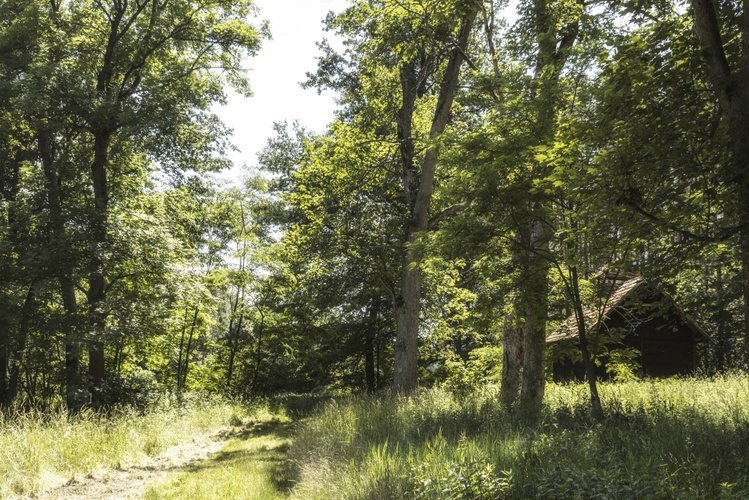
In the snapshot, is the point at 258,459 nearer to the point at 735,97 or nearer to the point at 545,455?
the point at 545,455

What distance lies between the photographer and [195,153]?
60.2 ft

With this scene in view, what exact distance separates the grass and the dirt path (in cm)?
29

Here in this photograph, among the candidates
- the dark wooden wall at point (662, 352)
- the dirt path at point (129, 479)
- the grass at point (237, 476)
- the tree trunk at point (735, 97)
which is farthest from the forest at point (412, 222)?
the dark wooden wall at point (662, 352)

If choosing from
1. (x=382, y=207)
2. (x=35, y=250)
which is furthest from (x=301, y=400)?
(x=35, y=250)

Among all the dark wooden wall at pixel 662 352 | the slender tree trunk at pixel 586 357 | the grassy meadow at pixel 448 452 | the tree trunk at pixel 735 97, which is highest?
the tree trunk at pixel 735 97

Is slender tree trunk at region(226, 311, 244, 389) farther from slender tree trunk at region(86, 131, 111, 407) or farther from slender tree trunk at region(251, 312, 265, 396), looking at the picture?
slender tree trunk at region(86, 131, 111, 407)

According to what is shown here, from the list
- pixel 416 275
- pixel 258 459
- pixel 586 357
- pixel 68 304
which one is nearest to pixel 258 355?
pixel 68 304

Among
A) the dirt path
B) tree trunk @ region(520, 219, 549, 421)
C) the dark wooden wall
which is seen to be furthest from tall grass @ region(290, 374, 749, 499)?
the dark wooden wall

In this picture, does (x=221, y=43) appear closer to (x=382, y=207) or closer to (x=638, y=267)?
(x=382, y=207)

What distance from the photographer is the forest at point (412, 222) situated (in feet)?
19.4

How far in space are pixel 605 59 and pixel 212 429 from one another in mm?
13851

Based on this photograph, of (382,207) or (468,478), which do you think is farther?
(382,207)

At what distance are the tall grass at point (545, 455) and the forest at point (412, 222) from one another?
0.16 feet

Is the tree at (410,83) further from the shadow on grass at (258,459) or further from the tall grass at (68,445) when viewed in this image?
the tall grass at (68,445)
